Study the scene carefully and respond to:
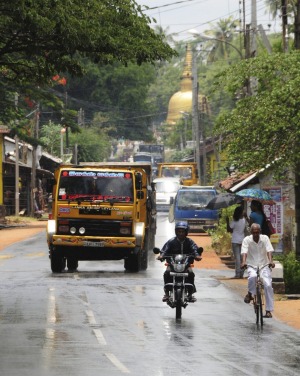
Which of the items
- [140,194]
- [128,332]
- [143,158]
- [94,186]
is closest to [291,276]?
[140,194]

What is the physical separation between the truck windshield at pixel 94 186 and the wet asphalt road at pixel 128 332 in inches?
A: 86.9

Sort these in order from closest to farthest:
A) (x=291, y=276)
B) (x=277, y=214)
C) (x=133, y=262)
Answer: (x=291, y=276) < (x=133, y=262) < (x=277, y=214)

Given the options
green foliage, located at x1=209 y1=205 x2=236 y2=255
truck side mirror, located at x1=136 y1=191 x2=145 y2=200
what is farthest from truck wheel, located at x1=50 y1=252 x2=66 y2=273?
green foliage, located at x1=209 y1=205 x2=236 y2=255

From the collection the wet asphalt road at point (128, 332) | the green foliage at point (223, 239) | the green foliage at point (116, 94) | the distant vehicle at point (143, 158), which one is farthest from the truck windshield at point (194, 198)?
the green foliage at point (116, 94)

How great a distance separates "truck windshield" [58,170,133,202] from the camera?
31156 millimetres

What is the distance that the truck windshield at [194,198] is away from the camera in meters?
57.2

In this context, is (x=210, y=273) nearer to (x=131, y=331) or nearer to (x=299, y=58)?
(x=299, y=58)

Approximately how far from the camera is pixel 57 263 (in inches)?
1253

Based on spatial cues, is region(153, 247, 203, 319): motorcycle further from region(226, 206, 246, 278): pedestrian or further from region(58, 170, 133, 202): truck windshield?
region(58, 170, 133, 202): truck windshield

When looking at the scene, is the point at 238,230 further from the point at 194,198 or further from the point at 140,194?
the point at 194,198

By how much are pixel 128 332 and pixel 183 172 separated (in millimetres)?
65631

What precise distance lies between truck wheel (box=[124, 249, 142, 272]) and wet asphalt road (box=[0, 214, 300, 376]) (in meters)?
1.62

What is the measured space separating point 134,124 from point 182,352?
116 metres

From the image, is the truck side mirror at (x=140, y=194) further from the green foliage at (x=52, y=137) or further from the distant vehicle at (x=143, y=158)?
the distant vehicle at (x=143, y=158)
